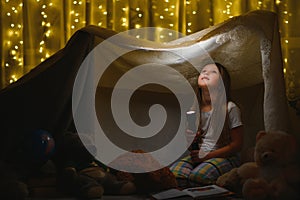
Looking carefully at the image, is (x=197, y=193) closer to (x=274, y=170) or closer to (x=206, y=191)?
(x=206, y=191)

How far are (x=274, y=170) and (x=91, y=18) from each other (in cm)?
160

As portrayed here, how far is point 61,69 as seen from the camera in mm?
2205

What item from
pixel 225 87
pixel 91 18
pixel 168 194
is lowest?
pixel 168 194

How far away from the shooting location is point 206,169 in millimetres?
2246

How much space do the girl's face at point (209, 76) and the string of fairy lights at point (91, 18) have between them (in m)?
0.56

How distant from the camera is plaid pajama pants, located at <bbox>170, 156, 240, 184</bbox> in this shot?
222 cm

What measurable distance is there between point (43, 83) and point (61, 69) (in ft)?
0.37

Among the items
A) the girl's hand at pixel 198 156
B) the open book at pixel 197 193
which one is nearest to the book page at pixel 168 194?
the open book at pixel 197 193

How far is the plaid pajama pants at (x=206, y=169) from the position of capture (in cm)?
222

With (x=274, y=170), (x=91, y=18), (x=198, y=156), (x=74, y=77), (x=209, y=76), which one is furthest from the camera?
(x=91, y=18)

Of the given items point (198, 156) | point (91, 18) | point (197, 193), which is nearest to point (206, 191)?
point (197, 193)

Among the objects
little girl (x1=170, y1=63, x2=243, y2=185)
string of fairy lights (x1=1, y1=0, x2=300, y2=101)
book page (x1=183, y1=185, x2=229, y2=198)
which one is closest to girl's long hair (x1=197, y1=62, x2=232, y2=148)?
little girl (x1=170, y1=63, x2=243, y2=185)

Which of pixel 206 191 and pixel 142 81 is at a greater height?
pixel 142 81

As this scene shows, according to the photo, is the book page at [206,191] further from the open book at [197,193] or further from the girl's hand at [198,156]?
the girl's hand at [198,156]
